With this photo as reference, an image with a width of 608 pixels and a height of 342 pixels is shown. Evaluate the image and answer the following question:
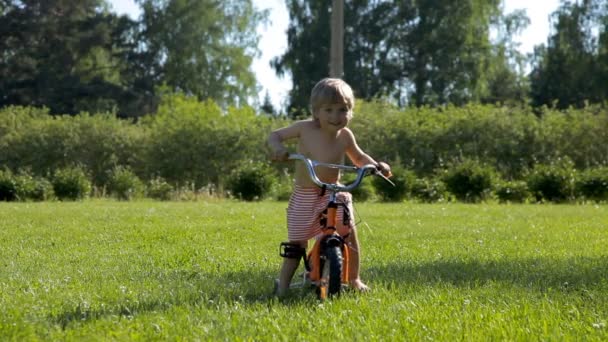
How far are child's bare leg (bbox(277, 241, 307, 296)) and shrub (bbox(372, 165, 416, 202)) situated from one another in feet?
47.9

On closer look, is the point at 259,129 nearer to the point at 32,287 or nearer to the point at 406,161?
the point at 406,161

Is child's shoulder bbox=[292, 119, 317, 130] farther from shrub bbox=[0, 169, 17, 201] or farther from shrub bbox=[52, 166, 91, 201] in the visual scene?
shrub bbox=[0, 169, 17, 201]

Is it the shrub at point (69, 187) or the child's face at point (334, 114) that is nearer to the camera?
the child's face at point (334, 114)

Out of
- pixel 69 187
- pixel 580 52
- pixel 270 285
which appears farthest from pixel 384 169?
pixel 580 52

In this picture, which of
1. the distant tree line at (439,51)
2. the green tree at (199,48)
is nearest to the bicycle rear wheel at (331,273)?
the distant tree line at (439,51)

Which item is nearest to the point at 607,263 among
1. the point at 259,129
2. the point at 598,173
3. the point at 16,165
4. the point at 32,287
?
the point at 32,287

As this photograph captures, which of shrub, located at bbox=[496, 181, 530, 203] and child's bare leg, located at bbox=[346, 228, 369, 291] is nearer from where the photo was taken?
child's bare leg, located at bbox=[346, 228, 369, 291]

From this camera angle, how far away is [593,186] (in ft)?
65.1

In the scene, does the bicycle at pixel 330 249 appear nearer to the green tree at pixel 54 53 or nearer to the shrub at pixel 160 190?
the shrub at pixel 160 190

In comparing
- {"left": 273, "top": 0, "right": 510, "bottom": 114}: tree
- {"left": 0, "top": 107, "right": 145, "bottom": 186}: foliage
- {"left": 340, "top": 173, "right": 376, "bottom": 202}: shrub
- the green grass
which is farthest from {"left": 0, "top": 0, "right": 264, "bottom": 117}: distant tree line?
the green grass

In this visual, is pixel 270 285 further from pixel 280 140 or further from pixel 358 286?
pixel 280 140

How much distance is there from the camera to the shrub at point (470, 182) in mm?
20078

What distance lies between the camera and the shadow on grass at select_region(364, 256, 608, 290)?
19.6 ft

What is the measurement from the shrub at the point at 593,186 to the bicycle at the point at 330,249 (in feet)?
52.1
